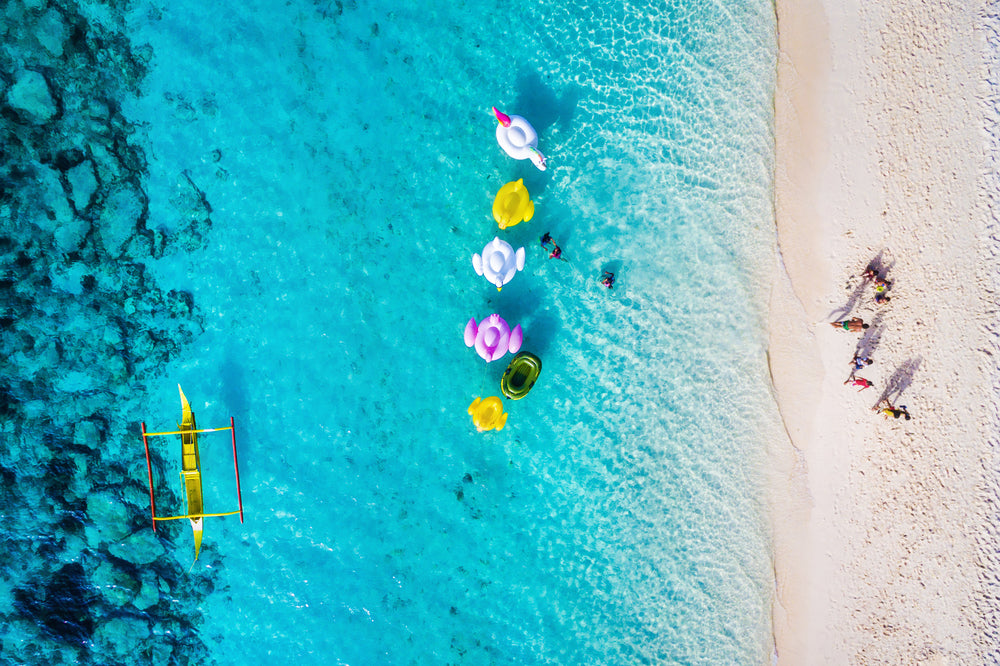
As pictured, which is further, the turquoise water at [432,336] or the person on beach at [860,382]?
the turquoise water at [432,336]

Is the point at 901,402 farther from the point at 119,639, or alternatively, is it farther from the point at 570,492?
the point at 119,639

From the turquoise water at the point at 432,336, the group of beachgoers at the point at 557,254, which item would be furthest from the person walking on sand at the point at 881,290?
the group of beachgoers at the point at 557,254

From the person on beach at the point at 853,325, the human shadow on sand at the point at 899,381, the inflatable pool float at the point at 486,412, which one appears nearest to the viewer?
the person on beach at the point at 853,325

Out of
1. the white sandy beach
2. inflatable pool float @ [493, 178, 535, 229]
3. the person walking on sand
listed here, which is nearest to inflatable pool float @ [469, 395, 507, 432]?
inflatable pool float @ [493, 178, 535, 229]

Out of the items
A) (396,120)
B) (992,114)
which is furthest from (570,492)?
(992,114)

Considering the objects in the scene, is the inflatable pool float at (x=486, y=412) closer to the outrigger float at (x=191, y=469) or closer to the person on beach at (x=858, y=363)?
the outrigger float at (x=191, y=469)

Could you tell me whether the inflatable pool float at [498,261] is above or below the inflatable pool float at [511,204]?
below
